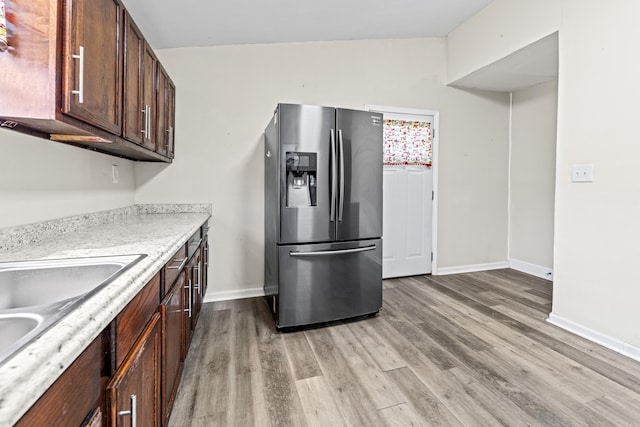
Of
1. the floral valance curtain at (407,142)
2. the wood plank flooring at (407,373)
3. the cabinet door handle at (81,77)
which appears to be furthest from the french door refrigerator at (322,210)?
the cabinet door handle at (81,77)

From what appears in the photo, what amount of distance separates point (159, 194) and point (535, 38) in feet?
11.7

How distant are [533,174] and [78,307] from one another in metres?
4.46

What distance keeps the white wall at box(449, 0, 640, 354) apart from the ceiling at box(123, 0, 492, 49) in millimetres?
949

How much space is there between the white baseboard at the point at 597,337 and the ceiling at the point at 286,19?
2.92 metres

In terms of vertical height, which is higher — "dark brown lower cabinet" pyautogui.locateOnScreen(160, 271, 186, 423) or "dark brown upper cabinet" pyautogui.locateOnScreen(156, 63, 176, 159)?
"dark brown upper cabinet" pyautogui.locateOnScreen(156, 63, 176, 159)

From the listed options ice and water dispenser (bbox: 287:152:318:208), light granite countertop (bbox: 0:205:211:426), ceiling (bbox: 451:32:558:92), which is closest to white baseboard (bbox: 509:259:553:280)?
ceiling (bbox: 451:32:558:92)

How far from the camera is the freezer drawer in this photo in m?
2.29

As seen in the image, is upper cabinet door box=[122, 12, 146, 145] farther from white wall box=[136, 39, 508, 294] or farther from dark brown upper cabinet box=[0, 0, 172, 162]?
white wall box=[136, 39, 508, 294]

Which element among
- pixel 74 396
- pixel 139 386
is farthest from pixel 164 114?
pixel 74 396

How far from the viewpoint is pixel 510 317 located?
8.50 feet

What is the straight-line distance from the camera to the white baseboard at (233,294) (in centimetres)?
303

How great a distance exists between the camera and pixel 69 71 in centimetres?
105

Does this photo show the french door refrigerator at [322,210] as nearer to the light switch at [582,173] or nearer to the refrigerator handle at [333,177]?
the refrigerator handle at [333,177]

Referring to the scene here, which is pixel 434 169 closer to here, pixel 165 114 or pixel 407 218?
pixel 407 218
